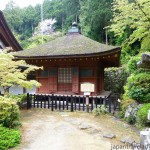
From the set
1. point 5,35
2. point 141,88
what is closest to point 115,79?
point 5,35

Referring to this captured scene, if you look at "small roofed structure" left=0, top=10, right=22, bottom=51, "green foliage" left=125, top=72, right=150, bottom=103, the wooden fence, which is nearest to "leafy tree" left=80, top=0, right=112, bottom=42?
"small roofed structure" left=0, top=10, right=22, bottom=51

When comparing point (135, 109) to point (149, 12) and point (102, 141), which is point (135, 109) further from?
point (149, 12)

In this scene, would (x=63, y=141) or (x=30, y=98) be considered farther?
(x=30, y=98)

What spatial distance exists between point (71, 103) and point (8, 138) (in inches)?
216

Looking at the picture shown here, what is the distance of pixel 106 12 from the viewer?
2725 centimetres

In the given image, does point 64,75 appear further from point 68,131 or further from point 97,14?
point 97,14

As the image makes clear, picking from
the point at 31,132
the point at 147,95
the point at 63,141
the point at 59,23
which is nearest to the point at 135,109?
the point at 147,95

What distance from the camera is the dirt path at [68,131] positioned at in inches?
275

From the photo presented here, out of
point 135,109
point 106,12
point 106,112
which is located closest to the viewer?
point 135,109

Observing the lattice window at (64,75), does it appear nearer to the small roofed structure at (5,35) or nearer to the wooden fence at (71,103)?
the wooden fence at (71,103)

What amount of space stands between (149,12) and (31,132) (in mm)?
9859

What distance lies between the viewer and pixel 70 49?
1439 cm

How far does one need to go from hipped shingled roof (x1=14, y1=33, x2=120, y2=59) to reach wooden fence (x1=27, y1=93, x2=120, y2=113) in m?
2.71

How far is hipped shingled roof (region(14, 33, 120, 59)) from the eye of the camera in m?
13.0
